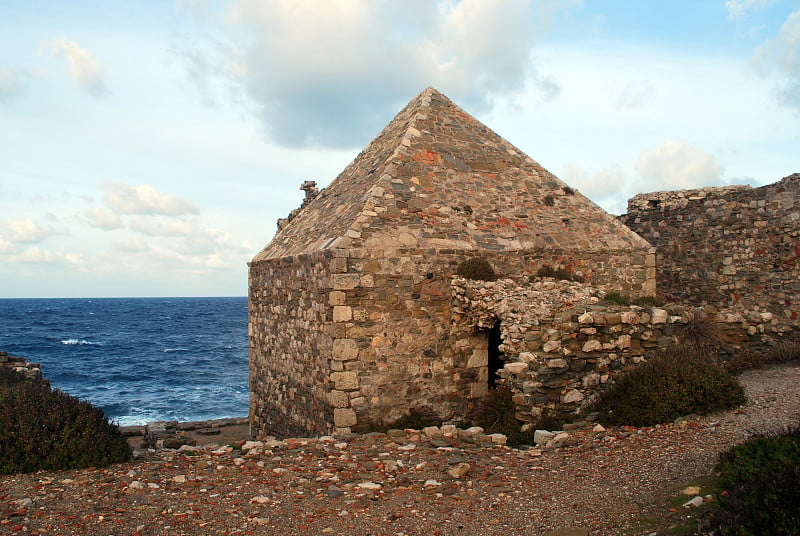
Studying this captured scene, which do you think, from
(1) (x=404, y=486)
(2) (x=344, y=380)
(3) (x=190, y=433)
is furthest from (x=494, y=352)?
(3) (x=190, y=433)

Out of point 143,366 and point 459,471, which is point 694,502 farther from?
point 143,366

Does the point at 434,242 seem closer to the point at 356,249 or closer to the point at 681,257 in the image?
the point at 356,249

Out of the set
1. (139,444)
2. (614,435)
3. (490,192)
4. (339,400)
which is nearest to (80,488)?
(339,400)

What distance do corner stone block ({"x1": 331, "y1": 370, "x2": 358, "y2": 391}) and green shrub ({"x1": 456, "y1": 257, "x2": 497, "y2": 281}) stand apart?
9.51 ft

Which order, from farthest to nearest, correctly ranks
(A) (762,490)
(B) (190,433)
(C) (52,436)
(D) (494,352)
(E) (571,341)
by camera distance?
(B) (190,433) < (D) (494,352) < (E) (571,341) < (C) (52,436) < (A) (762,490)

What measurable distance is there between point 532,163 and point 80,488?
11267mm

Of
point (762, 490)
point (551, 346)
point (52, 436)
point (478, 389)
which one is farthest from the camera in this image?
point (478, 389)

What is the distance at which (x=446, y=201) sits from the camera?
465 inches

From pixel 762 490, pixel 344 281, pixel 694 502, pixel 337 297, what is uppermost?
pixel 344 281

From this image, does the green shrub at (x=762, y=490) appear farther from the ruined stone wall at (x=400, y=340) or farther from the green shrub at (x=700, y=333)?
the ruined stone wall at (x=400, y=340)

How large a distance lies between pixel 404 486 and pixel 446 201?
668cm

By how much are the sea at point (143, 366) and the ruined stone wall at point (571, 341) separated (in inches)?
662

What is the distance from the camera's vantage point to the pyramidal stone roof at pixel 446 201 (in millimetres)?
11031

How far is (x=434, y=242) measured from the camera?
1102 centimetres
